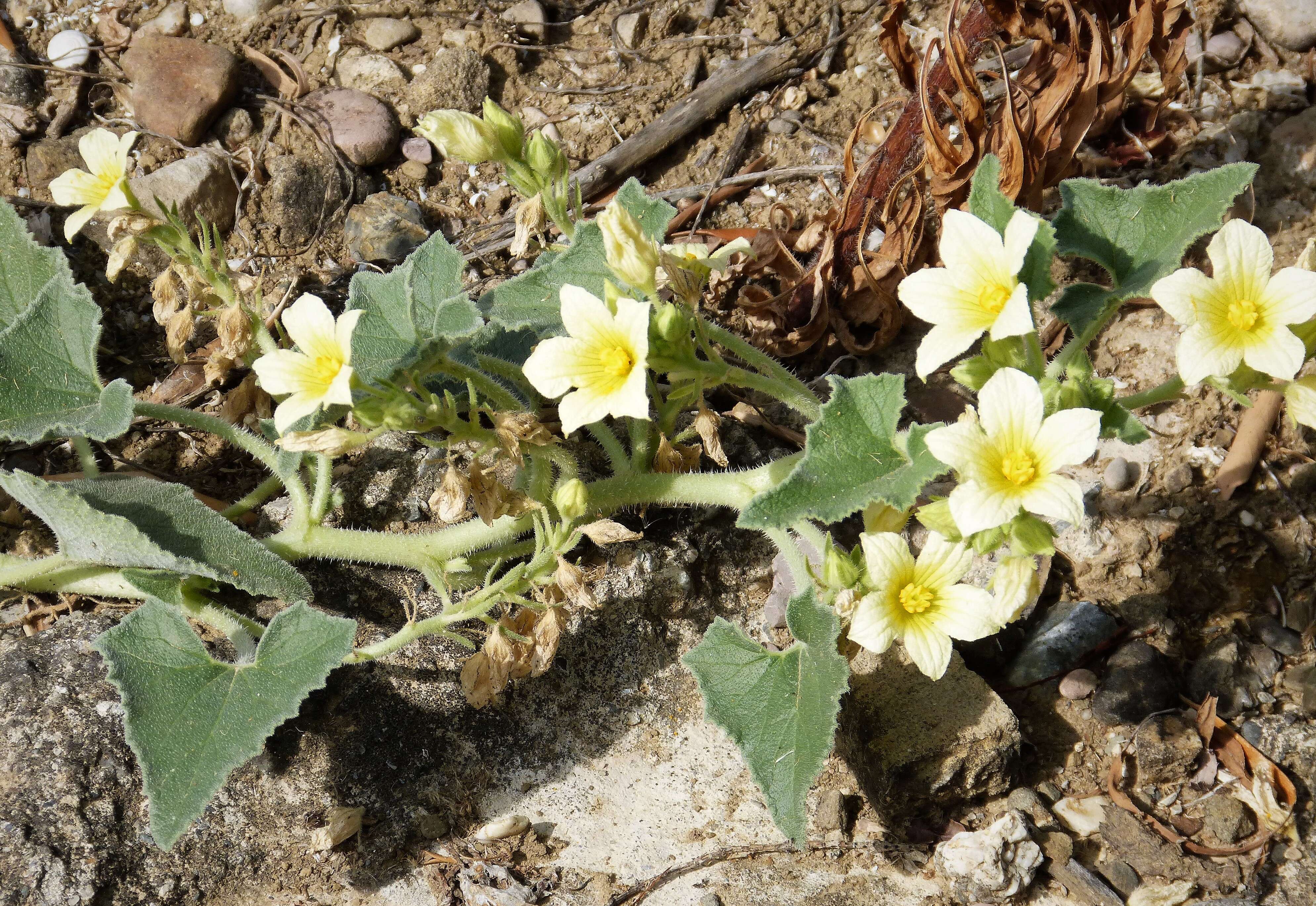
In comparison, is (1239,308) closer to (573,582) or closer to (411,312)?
(573,582)

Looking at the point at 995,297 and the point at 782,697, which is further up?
the point at 995,297

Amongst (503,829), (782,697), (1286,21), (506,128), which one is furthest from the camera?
(1286,21)

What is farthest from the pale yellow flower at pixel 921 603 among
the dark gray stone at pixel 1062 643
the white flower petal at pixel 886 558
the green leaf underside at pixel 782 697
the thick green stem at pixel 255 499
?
the thick green stem at pixel 255 499

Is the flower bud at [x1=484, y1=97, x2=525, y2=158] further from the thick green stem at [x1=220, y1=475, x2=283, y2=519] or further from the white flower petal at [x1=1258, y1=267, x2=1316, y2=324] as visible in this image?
the white flower petal at [x1=1258, y1=267, x2=1316, y2=324]

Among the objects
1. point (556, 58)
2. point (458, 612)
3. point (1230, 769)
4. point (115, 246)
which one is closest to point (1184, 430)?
point (1230, 769)

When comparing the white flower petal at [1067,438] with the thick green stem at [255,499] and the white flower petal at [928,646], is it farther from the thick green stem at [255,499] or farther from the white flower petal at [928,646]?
the thick green stem at [255,499]

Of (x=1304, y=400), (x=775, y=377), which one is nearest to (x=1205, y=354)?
(x=1304, y=400)

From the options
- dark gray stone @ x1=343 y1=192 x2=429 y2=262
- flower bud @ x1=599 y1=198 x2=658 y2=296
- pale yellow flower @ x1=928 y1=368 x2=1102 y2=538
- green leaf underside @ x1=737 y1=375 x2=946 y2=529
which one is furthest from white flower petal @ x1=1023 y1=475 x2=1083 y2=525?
dark gray stone @ x1=343 y1=192 x2=429 y2=262

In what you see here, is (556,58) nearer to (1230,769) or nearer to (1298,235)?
(1298,235)
